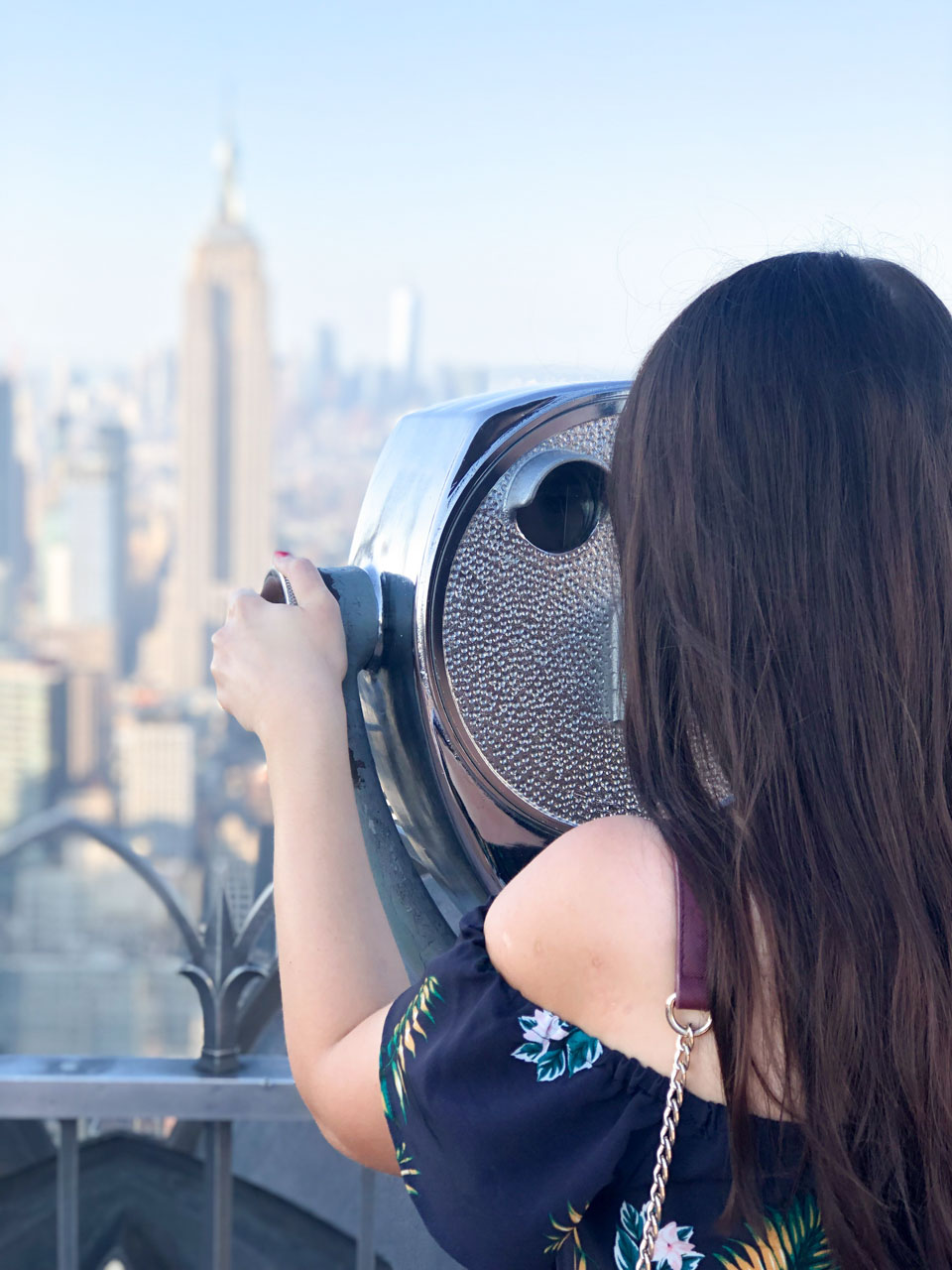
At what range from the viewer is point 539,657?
79cm

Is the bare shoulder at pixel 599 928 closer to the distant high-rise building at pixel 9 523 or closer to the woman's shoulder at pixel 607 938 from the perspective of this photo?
the woman's shoulder at pixel 607 938

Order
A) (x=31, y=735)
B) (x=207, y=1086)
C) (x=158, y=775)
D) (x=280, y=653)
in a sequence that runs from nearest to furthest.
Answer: (x=280, y=653), (x=207, y=1086), (x=158, y=775), (x=31, y=735)

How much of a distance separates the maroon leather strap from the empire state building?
39170 millimetres

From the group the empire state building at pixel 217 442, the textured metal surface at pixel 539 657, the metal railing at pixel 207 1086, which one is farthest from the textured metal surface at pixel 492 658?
the empire state building at pixel 217 442

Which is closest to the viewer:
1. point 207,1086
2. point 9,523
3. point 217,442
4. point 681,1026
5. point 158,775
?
point 681,1026

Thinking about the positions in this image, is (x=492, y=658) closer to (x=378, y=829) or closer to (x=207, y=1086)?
(x=378, y=829)

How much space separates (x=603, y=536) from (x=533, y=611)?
0.23 ft

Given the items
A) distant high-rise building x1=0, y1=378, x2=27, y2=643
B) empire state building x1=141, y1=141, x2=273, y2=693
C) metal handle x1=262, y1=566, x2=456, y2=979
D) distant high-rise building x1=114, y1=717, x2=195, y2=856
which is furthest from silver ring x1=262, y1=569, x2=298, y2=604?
distant high-rise building x1=0, y1=378, x2=27, y2=643

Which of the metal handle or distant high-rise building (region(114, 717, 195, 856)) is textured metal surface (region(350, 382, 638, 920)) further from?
distant high-rise building (region(114, 717, 195, 856))

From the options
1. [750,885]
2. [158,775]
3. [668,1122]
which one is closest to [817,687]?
[750,885]

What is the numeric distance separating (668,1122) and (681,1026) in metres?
0.04

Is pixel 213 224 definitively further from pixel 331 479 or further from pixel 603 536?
pixel 603 536

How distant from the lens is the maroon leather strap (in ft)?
1.78

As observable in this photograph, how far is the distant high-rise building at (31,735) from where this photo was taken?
38.0 meters
